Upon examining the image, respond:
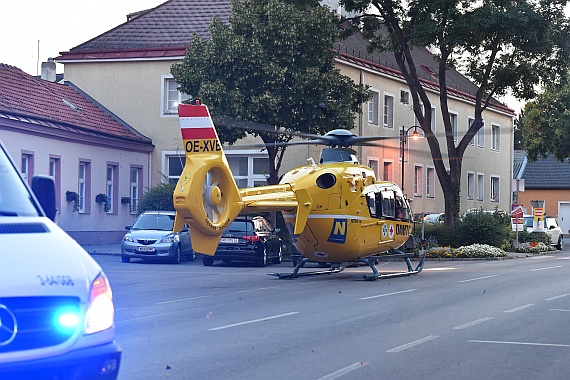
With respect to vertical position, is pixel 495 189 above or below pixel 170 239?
above

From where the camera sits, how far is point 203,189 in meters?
20.0

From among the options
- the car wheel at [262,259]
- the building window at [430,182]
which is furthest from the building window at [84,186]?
the building window at [430,182]

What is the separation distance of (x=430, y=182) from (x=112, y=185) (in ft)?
75.6

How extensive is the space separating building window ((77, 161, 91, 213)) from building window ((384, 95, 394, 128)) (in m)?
17.8

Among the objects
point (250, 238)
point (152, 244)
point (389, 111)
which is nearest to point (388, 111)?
point (389, 111)

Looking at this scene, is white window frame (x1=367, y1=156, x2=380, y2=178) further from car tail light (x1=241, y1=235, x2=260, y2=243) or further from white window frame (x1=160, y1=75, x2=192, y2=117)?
car tail light (x1=241, y1=235, x2=260, y2=243)

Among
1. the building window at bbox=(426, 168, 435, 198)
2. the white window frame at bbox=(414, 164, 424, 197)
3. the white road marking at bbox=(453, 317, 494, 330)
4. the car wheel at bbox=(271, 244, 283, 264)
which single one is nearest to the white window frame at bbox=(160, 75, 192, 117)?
the car wheel at bbox=(271, 244, 283, 264)

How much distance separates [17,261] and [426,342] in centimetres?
732

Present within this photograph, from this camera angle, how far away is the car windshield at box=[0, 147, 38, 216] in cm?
630

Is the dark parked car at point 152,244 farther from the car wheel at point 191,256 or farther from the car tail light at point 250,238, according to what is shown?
the car tail light at point 250,238

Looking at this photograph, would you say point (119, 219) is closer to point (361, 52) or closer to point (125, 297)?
point (361, 52)

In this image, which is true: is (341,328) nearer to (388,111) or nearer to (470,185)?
(388,111)

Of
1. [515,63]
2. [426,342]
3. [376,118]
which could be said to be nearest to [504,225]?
[515,63]

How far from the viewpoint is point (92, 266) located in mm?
5645
